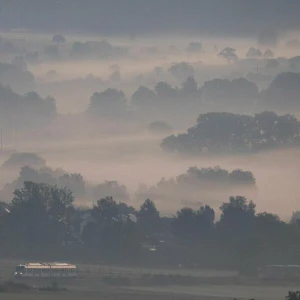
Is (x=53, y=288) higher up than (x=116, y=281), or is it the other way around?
(x=116, y=281)

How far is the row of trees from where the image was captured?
171500mm

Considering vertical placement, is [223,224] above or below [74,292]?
above

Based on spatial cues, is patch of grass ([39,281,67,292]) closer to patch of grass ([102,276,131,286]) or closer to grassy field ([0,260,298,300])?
grassy field ([0,260,298,300])

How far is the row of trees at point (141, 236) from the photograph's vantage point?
171500 millimetres

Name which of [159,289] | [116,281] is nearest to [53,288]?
[116,281]

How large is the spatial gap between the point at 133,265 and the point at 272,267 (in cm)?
1763

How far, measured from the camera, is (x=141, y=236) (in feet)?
612

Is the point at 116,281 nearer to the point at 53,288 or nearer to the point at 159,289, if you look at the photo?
the point at 159,289

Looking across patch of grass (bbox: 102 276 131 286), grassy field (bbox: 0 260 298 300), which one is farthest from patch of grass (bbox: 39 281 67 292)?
patch of grass (bbox: 102 276 131 286)

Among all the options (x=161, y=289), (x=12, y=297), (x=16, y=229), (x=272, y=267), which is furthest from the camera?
(x=16, y=229)

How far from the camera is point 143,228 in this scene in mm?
195875

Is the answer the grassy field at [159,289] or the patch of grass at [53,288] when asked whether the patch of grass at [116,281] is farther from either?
the patch of grass at [53,288]

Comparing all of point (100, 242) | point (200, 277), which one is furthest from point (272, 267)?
point (100, 242)

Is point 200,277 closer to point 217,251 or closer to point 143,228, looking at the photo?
point 217,251
